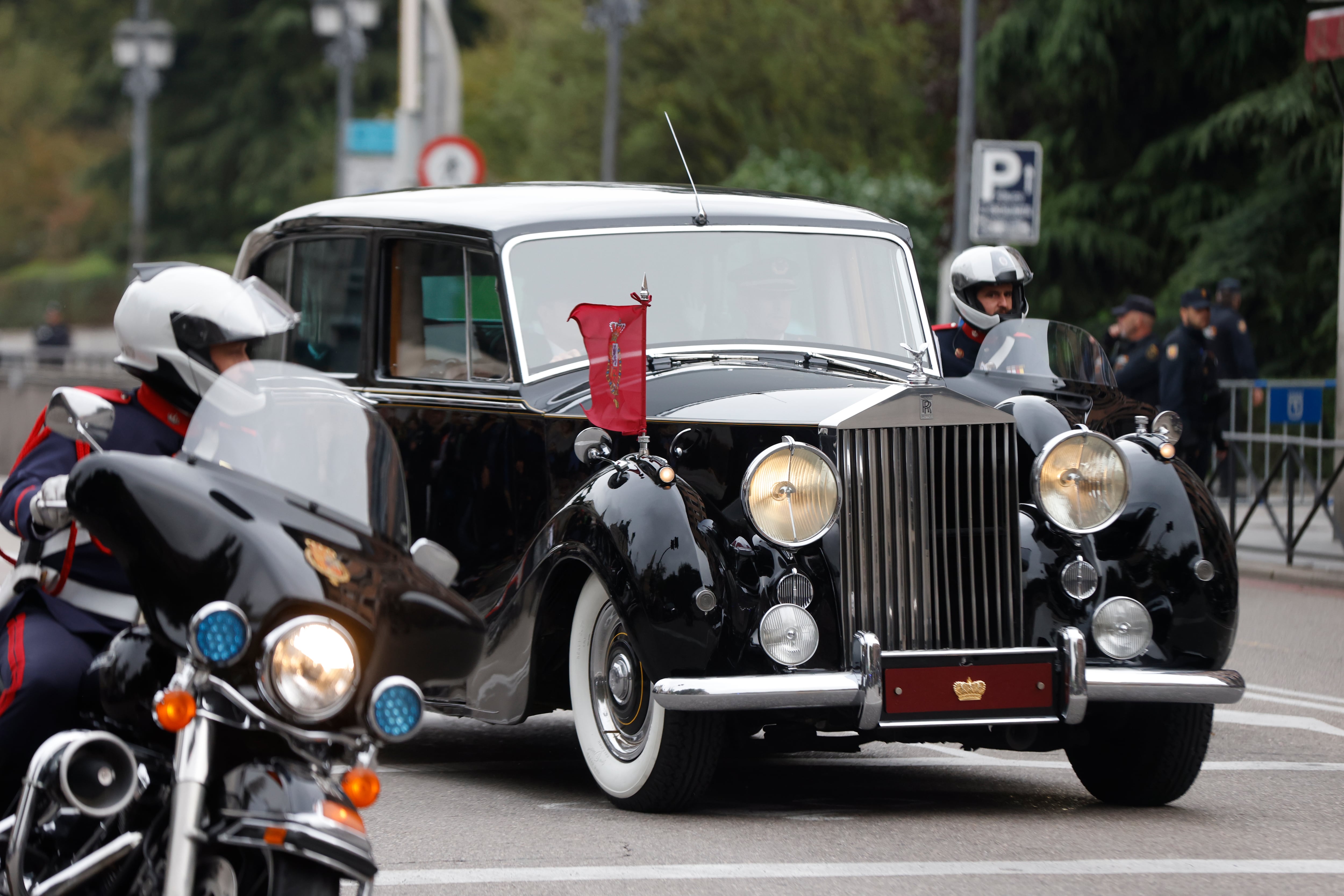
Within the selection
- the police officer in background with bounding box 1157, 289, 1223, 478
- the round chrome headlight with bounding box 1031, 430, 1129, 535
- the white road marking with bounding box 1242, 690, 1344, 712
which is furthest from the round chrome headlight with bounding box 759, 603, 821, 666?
the police officer in background with bounding box 1157, 289, 1223, 478

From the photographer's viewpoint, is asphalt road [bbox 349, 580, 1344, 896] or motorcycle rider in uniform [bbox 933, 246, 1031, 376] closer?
asphalt road [bbox 349, 580, 1344, 896]

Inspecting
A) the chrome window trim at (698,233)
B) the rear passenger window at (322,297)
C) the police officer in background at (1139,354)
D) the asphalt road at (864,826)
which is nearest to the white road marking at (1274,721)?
the asphalt road at (864,826)

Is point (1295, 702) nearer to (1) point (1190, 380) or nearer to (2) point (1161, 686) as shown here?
(2) point (1161, 686)

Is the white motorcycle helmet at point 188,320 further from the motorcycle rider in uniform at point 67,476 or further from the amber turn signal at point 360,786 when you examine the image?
the amber turn signal at point 360,786

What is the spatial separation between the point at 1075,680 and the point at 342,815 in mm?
3279

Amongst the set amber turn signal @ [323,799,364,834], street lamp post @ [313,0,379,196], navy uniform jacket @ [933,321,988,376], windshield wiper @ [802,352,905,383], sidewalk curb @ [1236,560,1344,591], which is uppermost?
street lamp post @ [313,0,379,196]

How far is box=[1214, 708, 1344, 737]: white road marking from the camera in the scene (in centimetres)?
884

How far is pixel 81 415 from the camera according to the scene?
13.5 feet

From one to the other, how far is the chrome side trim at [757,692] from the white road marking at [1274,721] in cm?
325

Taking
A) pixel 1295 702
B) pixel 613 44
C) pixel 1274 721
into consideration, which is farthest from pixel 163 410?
pixel 613 44

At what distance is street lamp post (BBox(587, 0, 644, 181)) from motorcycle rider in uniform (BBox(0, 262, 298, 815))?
111 ft

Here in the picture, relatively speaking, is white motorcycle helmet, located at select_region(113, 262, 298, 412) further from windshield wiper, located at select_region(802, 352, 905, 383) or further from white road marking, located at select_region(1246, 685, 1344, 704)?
white road marking, located at select_region(1246, 685, 1344, 704)

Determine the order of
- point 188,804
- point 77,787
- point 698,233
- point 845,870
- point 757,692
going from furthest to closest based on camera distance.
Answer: point 698,233 < point 757,692 < point 845,870 < point 77,787 < point 188,804

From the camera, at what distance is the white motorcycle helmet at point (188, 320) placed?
13.7 feet
